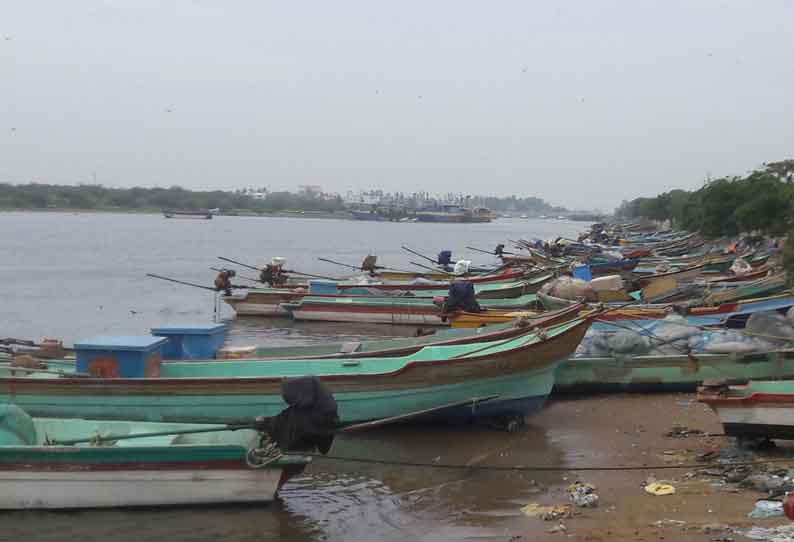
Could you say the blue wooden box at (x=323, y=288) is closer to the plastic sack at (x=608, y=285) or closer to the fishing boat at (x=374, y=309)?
the fishing boat at (x=374, y=309)

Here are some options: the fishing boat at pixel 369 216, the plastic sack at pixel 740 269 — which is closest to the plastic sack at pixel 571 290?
the plastic sack at pixel 740 269

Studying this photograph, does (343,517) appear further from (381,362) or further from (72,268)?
(72,268)

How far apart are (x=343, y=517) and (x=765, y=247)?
89.4 ft

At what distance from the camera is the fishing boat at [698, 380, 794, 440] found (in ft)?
28.3

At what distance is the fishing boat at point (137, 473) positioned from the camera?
823cm

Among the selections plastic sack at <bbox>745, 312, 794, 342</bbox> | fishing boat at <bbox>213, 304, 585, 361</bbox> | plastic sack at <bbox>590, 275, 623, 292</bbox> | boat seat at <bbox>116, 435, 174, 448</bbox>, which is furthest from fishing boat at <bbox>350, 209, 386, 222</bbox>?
boat seat at <bbox>116, 435, 174, 448</bbox>

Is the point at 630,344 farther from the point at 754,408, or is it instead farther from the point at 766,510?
the point at 766,510

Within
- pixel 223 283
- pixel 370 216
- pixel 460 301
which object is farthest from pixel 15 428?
pixel 370 216

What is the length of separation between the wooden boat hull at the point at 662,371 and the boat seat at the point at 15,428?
7285 millimetres

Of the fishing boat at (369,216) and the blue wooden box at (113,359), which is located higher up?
the blue wooden box at (113,359)

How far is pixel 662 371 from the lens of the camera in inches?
495

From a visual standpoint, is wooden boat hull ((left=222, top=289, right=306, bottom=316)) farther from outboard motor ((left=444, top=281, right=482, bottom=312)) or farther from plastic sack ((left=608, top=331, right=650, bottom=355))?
plastic sack ((left=608, top=331, right=650, bottom=355))

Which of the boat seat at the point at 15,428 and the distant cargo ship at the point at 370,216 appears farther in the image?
the distant cargo ship at the point at 370,216

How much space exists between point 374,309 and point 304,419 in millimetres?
15416
